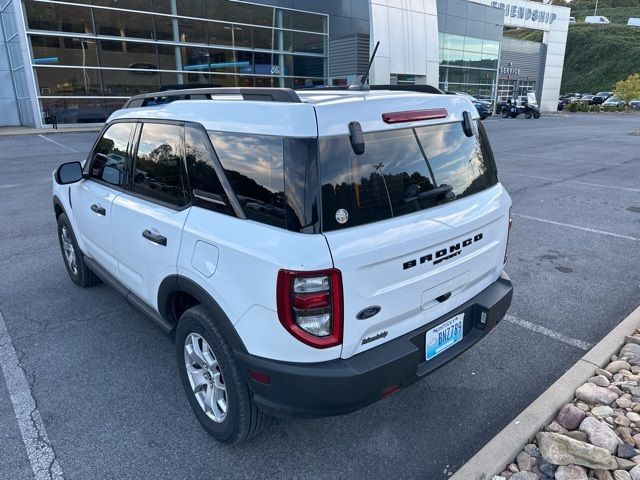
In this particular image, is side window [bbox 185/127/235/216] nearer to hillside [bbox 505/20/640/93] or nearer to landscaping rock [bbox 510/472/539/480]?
landscaping rock [bbox 510/472/539/480]

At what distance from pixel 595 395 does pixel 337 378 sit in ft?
6.05

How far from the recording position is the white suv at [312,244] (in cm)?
206

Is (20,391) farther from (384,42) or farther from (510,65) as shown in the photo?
(510,65)

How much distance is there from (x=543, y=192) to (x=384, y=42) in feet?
68.6

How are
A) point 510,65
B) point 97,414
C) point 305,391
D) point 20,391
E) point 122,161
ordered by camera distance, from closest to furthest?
1. point 305,391
2. point 97,414
3. point 20,391
4. point 122,161
5. point 510,65

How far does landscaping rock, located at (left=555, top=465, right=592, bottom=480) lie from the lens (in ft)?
7.48

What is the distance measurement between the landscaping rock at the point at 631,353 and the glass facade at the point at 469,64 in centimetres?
3271

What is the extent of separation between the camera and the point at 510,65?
41.3 metres

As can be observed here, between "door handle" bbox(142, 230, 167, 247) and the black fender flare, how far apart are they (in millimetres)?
207

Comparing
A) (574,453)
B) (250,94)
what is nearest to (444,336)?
(574,453)

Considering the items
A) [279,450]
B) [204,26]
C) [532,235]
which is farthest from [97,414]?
[204,26]

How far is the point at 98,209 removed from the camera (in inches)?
139

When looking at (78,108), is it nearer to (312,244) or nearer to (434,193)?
(434,193)

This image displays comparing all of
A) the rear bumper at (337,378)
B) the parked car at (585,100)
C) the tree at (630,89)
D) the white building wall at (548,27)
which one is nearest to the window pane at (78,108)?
the rear bumper at (337,378)
